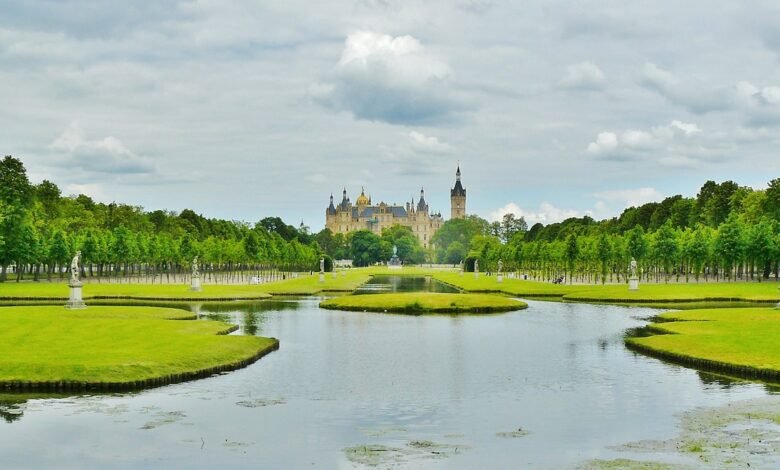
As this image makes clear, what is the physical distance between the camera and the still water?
26775 mm

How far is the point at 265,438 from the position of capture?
28.7 metres

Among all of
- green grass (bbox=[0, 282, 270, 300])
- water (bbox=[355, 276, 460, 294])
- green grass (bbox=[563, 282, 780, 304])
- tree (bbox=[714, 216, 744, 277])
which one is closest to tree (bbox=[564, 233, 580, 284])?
water (bbox=[355, 276, 460, 294])

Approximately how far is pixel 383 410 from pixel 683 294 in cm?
7209

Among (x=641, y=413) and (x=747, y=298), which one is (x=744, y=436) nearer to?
(x=641, y=413)

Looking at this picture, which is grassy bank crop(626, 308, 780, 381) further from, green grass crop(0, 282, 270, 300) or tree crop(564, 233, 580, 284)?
tree crop(564, 233, 580, 284)

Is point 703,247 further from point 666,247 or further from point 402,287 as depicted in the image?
point 402,287

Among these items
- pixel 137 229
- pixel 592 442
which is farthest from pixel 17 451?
pixel 137 229

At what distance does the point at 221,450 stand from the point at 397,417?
732cm

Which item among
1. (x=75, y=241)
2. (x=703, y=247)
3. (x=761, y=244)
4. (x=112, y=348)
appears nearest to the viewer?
(x=112, y=348)

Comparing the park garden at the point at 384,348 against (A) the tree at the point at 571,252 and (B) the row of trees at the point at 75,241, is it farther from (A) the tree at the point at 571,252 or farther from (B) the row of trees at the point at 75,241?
(A) the tree at the point at 571,252

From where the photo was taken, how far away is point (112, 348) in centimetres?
4500

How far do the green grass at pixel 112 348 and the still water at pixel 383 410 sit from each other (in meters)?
1.87

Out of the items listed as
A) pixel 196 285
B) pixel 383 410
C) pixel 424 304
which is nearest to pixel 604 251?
pixel 424 304

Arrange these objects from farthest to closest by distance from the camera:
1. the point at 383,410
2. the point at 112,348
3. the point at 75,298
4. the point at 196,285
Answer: the point at 196,285
the point at 75,298
the point at 112,348
the point at 383,410
